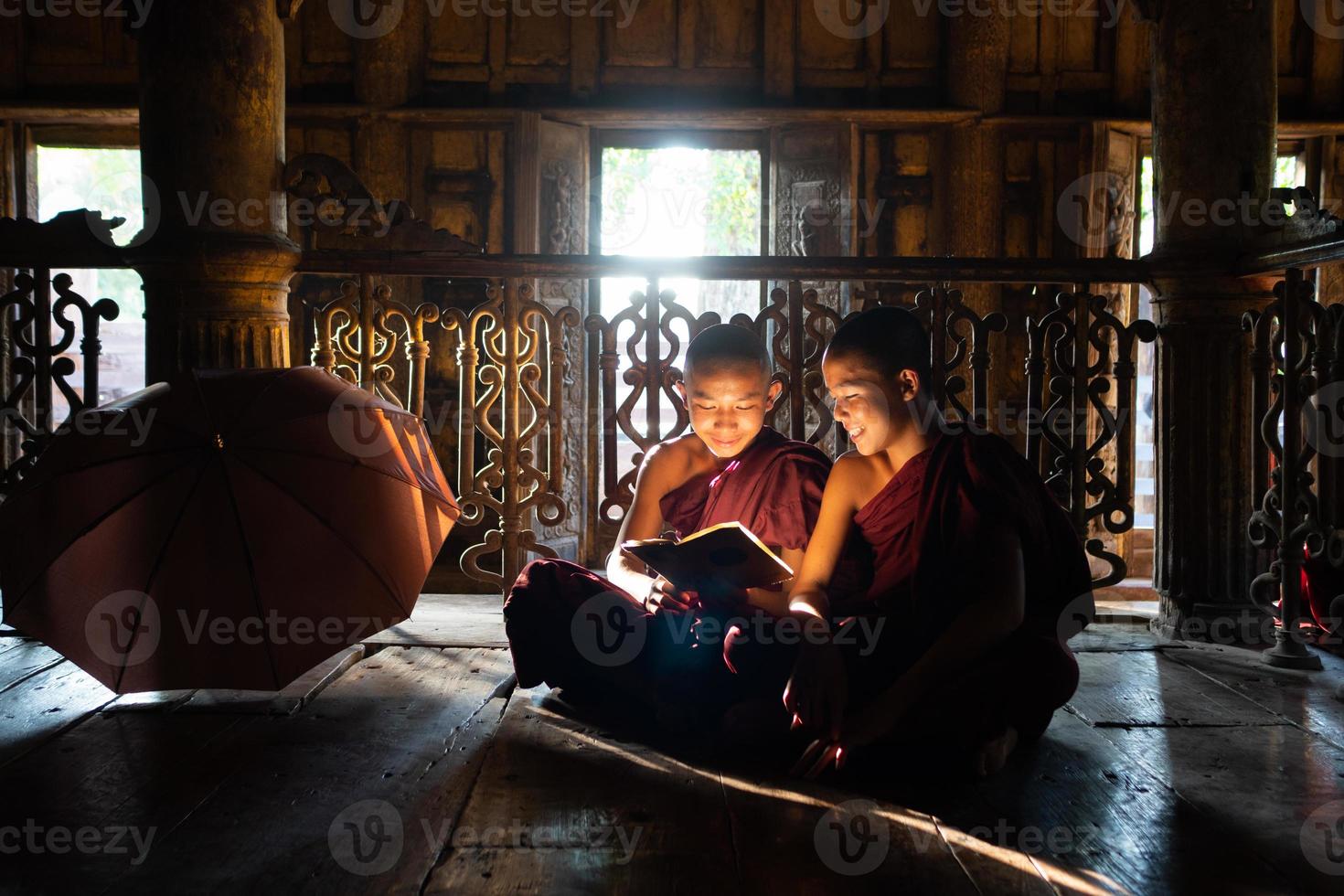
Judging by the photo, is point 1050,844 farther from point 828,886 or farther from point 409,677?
point 409,677

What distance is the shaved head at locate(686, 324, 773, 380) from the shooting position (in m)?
2.97

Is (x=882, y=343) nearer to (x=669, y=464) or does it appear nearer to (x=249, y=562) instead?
(x=669, y=464)

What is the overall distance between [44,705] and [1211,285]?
389 centimetres

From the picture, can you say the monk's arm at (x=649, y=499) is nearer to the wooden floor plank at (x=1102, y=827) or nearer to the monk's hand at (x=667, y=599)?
the monk's hand at (x=667, y=599)

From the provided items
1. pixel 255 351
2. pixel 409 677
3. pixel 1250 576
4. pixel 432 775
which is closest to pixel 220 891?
pixel 432 775

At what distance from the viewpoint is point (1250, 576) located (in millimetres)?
3873

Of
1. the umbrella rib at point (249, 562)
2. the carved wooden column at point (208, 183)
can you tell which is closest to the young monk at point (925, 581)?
the umbrella rib at point (249, 562)

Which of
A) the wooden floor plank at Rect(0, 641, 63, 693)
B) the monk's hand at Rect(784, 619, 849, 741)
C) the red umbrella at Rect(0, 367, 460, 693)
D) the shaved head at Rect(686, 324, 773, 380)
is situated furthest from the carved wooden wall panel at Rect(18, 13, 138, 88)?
the monk's hand at Rect(784, 619, 849, 741)

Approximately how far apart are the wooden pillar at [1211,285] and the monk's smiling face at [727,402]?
1788 mm

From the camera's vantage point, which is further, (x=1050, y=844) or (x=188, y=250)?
(x=188, y=250)

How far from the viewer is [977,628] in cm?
247

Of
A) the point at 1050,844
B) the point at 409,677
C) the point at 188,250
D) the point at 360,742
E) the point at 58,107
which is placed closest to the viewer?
the point at 1050,844

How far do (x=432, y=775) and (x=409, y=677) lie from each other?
0.89 m

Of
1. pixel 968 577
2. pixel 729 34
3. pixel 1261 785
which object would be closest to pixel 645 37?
pixel 729 34
